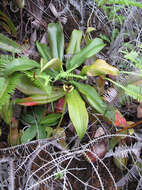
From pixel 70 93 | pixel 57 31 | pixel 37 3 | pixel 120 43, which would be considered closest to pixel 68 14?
pixel 37 3

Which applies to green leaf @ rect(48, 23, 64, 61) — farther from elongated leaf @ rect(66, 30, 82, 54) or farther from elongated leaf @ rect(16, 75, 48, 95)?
elongated leaf @ rect(16, 75, 48, 95)

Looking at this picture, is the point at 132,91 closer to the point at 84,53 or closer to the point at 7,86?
the point at 84,53

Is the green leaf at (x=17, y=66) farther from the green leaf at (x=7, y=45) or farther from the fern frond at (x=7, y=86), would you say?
the green leaf at (x=7, y=45)

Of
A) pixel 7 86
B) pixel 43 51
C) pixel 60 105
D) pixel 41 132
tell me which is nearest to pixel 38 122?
pixel 41 132

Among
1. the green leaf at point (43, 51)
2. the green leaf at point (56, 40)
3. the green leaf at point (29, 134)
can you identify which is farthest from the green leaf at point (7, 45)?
the green leaf at point (29, 134)

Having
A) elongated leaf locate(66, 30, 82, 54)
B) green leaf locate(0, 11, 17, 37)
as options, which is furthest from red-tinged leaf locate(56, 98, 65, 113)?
green leaf locate(0, 11, 17, 37)
